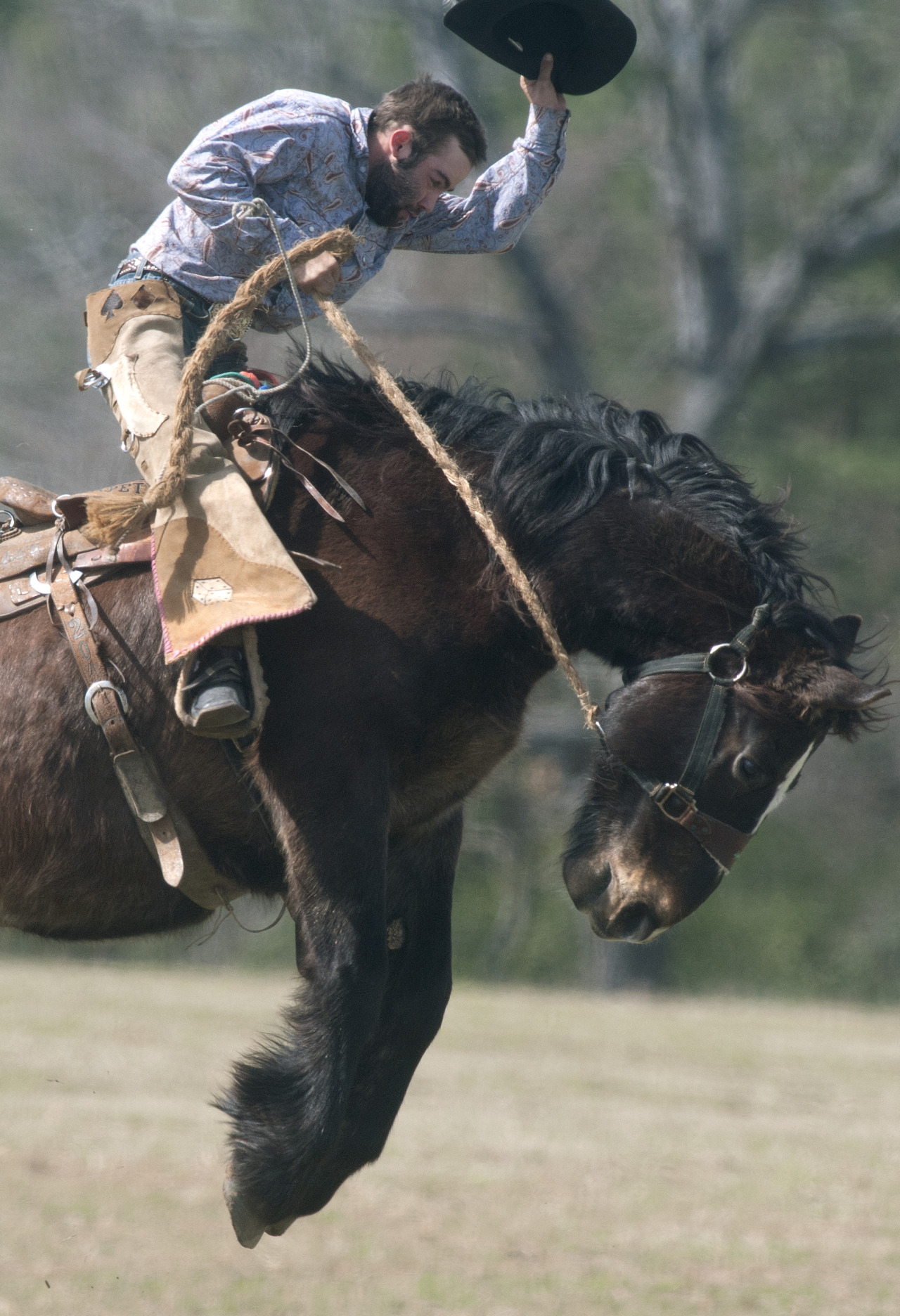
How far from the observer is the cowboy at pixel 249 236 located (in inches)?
139

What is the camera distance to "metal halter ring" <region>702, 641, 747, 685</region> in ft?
11.4

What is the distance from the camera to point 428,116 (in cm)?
394

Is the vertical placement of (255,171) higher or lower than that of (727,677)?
higher

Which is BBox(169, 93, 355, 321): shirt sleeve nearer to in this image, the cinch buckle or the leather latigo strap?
the leather latigo strap

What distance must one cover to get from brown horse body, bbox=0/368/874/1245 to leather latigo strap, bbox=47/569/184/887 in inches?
1.7

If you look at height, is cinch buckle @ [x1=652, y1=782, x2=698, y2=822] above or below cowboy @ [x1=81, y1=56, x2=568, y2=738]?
below

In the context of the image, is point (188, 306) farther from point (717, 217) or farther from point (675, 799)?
point (717, 217)

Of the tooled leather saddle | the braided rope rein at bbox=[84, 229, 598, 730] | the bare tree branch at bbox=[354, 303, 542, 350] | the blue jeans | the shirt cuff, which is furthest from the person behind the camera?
the bare tree branch at bbox=[354, 303, 542, 350]

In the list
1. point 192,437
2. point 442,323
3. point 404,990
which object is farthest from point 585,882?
point 442,323

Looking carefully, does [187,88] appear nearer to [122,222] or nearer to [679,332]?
[122,222]

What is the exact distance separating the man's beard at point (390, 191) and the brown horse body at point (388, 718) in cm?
64

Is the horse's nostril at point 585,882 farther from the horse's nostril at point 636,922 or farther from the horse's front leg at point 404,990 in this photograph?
the horse's front leg at point 404,990

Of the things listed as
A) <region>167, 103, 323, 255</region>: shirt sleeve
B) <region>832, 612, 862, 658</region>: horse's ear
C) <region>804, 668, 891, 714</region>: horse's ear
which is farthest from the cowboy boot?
<region>832, 612, 862, 658</region>: horse's ear

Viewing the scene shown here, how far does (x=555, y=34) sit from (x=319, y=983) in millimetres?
2487
